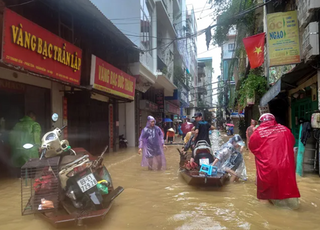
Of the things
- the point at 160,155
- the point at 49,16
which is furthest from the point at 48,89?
the point at 160,155

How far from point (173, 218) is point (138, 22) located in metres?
12.3

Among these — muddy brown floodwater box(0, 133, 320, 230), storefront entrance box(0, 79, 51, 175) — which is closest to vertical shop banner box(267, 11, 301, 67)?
muddy brown floodwater box(0, 133, 320, 230)

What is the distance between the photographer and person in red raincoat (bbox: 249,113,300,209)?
413cm

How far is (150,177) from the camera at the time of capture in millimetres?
7285

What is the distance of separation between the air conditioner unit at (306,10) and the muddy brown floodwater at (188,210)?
13.6ft

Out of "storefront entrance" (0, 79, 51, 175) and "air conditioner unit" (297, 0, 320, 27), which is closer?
"air conditioner unit" (297, 0, 320, 27)

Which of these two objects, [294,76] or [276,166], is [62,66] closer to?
[276,166]

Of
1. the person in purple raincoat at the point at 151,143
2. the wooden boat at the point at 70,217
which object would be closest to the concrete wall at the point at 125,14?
the person in purple raincoat at the point at 151,143

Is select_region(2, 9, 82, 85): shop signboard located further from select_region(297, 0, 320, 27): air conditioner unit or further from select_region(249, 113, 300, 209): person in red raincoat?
select_region(297, 0, 320, 27): air conditioner unit

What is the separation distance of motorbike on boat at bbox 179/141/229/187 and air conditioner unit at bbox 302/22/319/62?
3505 mm

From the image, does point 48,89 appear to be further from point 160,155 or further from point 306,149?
point 306,149

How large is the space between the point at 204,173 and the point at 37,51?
472 cm

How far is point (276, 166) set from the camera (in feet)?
13.7

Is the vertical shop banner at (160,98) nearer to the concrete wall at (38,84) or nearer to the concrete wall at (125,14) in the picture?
the concrete wall at (125,14)
